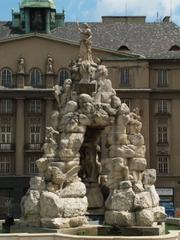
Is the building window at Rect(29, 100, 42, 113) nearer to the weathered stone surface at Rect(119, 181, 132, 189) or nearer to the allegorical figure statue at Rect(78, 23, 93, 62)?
the allegorical figure statue at Rect(78, 23, 93, 62)

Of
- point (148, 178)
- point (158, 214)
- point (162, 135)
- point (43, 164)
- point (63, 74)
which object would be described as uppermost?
point (63, 74)

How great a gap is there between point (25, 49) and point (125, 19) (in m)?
13.3

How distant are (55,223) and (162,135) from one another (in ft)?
140

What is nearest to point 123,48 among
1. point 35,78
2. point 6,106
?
point 35,78

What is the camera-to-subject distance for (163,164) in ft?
209

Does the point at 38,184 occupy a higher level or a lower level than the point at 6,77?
lower

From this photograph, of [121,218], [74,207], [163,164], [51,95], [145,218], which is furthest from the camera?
[51,95]

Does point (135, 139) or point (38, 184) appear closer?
point (38, 184)

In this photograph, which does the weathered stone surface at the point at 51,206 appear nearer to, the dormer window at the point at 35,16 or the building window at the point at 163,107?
the building window at the point at 163,107

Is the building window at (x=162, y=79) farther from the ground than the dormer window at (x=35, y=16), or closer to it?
closer to it

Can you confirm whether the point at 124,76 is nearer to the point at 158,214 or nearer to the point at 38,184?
the point at 158,214

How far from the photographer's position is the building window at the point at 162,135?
6425 cm

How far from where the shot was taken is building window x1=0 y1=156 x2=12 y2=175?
207ft

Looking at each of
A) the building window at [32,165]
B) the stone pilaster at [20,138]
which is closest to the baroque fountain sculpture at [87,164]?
the building window at [32,165]
